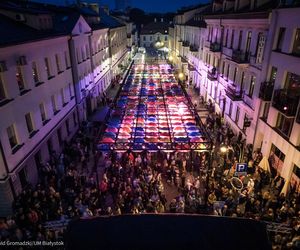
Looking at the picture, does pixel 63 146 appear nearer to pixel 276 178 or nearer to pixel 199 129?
pixel 199 129

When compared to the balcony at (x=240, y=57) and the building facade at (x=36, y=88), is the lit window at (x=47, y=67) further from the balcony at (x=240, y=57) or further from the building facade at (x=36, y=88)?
the balcony at (x=240, y=57)

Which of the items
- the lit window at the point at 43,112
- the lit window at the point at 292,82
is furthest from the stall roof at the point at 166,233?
the lit window at the point at 43,112

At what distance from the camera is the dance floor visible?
16094 millimetres

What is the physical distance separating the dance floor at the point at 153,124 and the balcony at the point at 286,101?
Answer: 4.74 m

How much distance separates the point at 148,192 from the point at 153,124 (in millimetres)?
6282

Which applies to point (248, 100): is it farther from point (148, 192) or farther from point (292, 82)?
point (148, 192)

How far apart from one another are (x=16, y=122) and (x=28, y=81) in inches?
116

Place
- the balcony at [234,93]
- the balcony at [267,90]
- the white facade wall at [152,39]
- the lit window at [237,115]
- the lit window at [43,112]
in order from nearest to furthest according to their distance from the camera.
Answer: the balcony at [267,90], the lit window at [43,112], the balcony at [234,93], the lit window at [237,115], the white facade wall at [152,39]

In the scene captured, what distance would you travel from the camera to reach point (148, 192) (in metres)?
14.8

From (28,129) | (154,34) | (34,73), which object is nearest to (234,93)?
(34,73)

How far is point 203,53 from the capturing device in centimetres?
3516

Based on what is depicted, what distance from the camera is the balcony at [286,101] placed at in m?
14.4

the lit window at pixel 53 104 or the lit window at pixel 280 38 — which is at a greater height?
the lit window at pixel 280 38

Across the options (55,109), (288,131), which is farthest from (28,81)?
(288,131)
